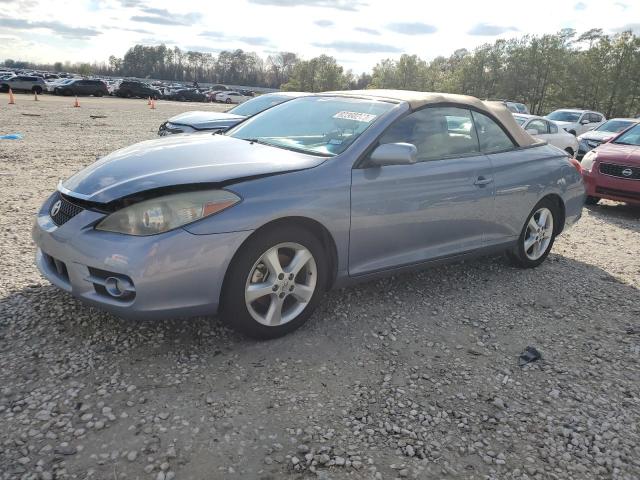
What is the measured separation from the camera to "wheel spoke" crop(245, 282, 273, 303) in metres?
3.21

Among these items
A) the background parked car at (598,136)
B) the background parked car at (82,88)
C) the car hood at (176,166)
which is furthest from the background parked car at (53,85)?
the car hood at (176,166)

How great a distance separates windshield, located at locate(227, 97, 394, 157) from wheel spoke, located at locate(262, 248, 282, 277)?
2.74 ft

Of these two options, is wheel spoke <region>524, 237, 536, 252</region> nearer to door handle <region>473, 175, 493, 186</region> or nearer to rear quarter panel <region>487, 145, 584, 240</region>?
rear quarter panel <region>487, 145, 584, 240</region>

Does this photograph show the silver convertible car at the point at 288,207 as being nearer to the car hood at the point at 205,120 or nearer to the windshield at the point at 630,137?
the car hood at the point at 205,120

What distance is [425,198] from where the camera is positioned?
3990mm

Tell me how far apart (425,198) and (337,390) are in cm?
169

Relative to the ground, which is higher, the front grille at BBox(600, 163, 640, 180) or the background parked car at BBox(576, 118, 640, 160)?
the background parked car at BBox(576, 118, 640, 160)

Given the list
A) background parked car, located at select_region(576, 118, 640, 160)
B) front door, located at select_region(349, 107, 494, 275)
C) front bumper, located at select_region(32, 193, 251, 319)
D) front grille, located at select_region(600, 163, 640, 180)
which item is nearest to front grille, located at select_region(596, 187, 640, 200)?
front grille, located at select_region(600, 163, 640, 180)

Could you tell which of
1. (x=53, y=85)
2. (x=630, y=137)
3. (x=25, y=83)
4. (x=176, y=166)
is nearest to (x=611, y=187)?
(x=630, y=137)

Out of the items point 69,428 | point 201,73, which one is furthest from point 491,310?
point 201,73

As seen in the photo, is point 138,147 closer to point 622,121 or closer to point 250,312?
point 250,312

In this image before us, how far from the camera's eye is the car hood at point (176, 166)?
310cm

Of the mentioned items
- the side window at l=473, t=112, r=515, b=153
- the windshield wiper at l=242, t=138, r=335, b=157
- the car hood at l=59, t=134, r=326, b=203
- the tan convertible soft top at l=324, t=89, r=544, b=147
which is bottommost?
the car hood at l=59, t=134, r=326, b=203

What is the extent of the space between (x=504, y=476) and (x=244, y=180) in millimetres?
2079
